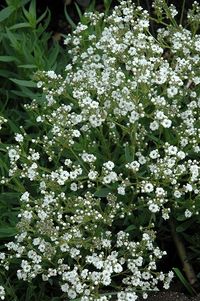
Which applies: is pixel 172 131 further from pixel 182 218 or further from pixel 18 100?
pixel 18 100

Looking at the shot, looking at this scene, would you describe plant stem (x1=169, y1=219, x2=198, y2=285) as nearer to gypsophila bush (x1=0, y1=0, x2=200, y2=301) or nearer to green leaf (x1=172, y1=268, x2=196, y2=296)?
green leaf (x1=172, y1=268, x2=196, y2=296)

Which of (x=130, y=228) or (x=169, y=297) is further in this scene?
(x=169, y=297)

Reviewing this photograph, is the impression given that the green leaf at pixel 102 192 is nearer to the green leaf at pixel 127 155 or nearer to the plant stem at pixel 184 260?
the green leaf at pixel 127 155

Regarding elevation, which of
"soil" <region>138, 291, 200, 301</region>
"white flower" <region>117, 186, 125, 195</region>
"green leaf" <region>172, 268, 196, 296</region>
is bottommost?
"soil" <region>138, 291, 200, 301</region>

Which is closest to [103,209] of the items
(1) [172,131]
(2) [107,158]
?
(2) [107,158]

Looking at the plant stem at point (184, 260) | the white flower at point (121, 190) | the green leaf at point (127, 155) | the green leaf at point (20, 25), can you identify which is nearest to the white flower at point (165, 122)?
the green leaf at point (127, 155)

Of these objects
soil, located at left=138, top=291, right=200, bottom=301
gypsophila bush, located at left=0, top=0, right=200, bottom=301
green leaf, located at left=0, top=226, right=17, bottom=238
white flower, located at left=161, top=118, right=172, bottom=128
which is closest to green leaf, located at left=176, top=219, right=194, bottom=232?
gypsophila bush, located at left=0, top=0, right=200, bottom=301

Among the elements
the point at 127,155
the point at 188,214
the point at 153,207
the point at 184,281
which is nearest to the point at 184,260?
the point at 184,281

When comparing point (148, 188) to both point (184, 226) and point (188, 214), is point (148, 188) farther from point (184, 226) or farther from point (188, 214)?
point (184, 226)
